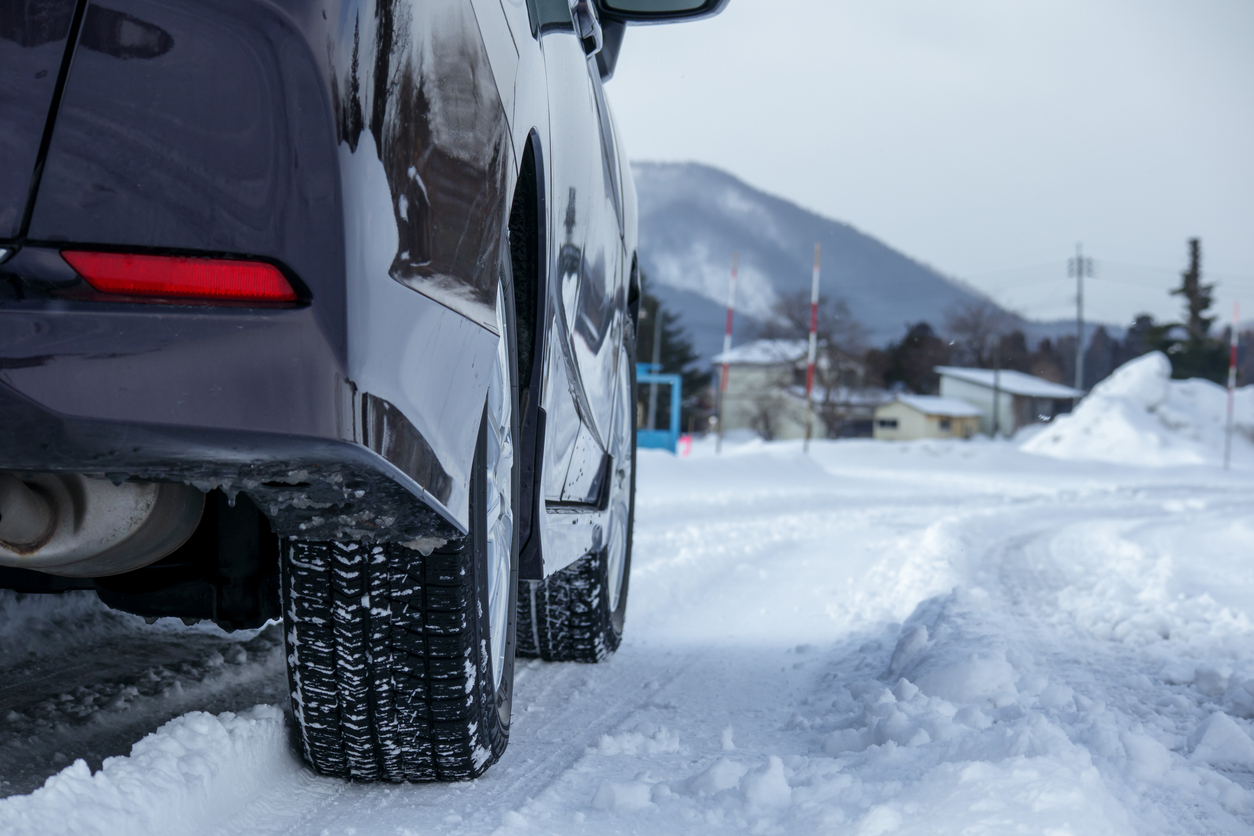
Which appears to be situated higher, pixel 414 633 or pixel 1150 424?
pixel 414 633

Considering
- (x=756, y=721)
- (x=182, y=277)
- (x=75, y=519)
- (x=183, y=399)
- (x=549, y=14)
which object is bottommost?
(x=756, y=721)

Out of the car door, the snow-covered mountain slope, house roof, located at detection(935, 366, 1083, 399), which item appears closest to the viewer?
the car door

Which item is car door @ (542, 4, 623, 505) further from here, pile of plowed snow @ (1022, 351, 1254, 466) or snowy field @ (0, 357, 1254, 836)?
pile of plowed snow @ (1022, 351, 1254, 466)

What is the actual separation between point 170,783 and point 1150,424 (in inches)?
1512

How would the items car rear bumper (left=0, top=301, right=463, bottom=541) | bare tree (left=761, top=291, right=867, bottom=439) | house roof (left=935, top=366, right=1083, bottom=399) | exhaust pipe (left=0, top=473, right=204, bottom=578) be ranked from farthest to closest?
bare tree (left=761, top=291, right=867, bottom=439)
house roof (left=935, top=366, right=1083, bottom=399)
exhaust pipe (left=0, top=473, right=204, bottom=578)
car rear bumper (left=0, top=301, right=463, bottom=541)

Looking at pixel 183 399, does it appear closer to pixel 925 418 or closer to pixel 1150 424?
pixel 1150 424

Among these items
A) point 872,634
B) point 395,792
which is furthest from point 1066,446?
point 395,792

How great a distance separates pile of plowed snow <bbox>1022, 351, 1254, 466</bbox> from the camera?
31.8 m

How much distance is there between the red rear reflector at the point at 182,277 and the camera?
1028 millimetres

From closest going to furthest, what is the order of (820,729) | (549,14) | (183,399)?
(183,399) → (549,14) → (820,729)


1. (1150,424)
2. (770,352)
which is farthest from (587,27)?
(770,352)

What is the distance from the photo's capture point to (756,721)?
2439 millimetres

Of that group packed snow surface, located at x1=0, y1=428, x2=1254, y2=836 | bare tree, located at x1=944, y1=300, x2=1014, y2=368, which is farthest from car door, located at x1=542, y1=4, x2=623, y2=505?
bare tree, located at x1=944, y1=300, x2=1014, y2=368

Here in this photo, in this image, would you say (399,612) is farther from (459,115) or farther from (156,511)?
(459,115)
